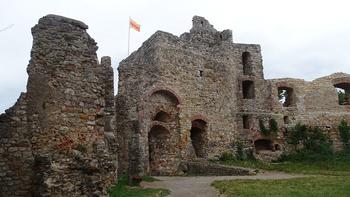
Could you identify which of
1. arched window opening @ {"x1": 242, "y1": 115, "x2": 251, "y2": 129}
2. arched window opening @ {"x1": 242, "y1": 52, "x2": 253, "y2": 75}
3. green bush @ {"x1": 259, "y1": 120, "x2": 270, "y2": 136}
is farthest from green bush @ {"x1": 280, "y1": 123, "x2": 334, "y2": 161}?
arched window opening @ {"x1": 242, "y1": 52, "x2": 253, "y2": 75}

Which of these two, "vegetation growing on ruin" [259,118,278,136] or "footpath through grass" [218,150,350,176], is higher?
"vegetation growing on ruin" [259,118,278,136]

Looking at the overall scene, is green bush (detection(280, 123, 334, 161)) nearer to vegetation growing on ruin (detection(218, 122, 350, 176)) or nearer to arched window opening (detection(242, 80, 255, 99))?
vegetation growing on ruin (detection(218, 122, 350, 176))

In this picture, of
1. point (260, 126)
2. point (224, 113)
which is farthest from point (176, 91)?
point (260, 126)

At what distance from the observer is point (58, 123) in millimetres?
8391

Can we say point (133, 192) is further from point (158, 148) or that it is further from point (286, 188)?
point (158, 148)

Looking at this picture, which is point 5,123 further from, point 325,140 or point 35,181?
point 325,140

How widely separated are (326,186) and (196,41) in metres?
14.1

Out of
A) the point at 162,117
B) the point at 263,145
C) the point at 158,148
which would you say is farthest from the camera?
the point at 263,145

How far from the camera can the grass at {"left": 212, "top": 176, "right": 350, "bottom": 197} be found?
1114 centimetres

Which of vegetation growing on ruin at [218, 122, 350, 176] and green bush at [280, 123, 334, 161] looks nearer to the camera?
vegetation growing on ruin at [218, 122, 350, 176]

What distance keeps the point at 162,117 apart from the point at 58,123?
42.7ft

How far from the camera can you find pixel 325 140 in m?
25.4

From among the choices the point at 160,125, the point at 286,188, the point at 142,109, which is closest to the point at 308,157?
the point at 160,125

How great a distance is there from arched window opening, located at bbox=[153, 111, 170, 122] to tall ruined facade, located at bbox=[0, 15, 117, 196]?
1178cm
